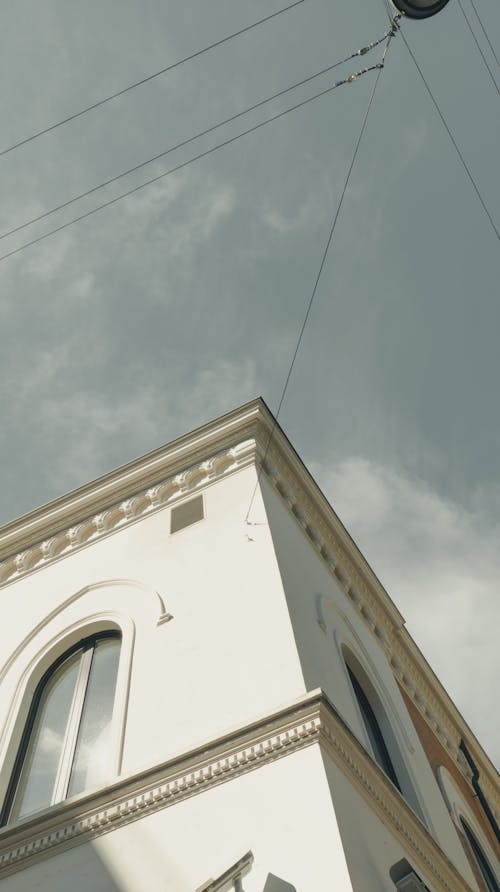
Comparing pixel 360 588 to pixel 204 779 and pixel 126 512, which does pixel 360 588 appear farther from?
pixel 204 779

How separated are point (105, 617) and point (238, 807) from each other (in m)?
3.66

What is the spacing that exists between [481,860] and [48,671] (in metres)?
7.47

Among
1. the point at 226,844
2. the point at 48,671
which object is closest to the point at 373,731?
the point at 48,671

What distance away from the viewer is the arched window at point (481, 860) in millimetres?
11797

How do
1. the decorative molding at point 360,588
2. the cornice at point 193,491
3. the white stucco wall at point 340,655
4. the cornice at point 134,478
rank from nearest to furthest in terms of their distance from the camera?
the white stucco wall at point 340,655 < the cornice at point 193,491 < the decorative molding at point 360,588 < the cornice at point 134,478

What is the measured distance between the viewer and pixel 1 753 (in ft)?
27.1

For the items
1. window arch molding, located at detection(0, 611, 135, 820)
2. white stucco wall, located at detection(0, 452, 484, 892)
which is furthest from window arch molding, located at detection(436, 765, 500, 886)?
window arch molding, located at detection(0, 611, 135, 820)

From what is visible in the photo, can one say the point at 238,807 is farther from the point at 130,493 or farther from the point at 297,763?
the point at 130,493

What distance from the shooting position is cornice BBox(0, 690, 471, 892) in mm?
6406

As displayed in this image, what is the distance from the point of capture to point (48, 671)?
9273 millimetres

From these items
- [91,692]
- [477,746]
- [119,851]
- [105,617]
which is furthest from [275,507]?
[477,746]

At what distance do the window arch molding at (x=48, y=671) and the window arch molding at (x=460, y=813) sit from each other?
18.1ft

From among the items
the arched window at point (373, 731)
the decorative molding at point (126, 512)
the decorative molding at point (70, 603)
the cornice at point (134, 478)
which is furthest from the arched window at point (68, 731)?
the arched window at point (373, 731)

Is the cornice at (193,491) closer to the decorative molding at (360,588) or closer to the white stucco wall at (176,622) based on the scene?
the decorative molding at (360,588)
